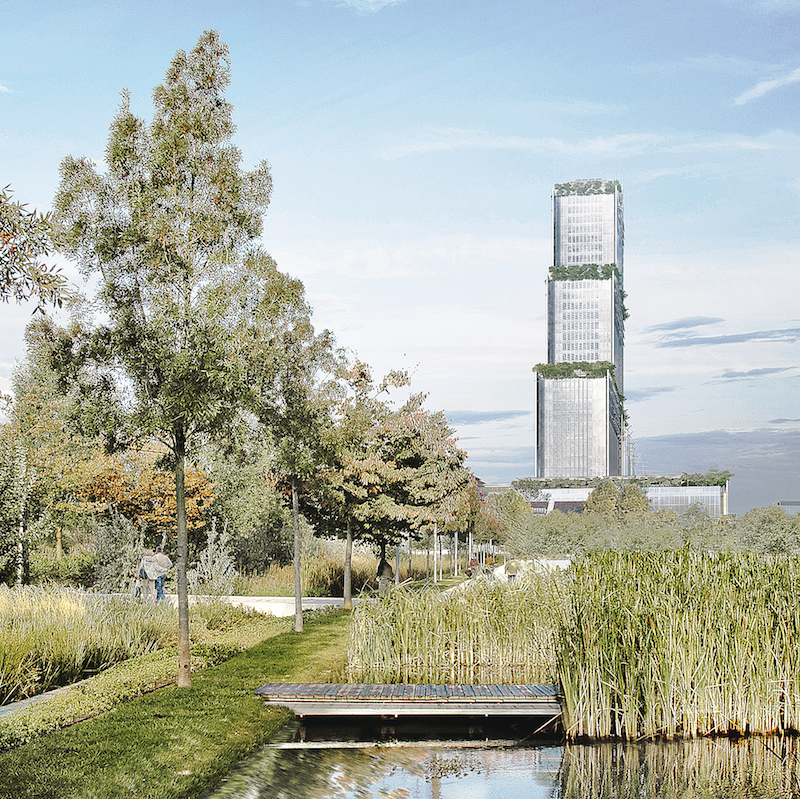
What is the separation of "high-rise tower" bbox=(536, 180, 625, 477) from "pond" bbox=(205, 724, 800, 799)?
477 ft

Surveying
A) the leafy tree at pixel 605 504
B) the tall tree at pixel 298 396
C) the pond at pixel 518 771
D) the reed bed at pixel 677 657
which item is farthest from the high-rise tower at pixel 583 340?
the pond at pixel 518 771

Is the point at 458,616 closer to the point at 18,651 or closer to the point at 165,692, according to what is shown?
the point at 165,692

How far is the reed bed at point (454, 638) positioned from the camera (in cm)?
984

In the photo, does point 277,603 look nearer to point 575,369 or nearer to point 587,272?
point 575,369

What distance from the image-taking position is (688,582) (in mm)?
8289

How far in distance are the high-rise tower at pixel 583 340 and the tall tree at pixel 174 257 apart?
144835mm

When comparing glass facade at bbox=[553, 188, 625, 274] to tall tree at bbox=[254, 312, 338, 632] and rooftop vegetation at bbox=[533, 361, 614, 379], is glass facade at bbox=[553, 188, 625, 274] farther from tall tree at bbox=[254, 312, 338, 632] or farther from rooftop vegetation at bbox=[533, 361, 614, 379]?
tall tree at bbox=[254, 312, 338, 632]

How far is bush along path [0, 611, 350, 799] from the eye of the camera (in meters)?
5.69

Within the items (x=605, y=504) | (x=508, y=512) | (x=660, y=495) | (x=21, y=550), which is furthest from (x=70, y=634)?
(x=660, y=495)

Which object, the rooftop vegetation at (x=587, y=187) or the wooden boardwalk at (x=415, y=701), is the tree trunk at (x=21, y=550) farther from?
the rooftop vegetation at (x=587, y=187)

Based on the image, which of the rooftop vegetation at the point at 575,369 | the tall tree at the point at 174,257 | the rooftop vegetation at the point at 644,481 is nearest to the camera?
the tall tree at the point at 174,257

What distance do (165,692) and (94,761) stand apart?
2519mm

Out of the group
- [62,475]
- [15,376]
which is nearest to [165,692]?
[62,475]

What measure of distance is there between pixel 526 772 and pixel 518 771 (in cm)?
7
